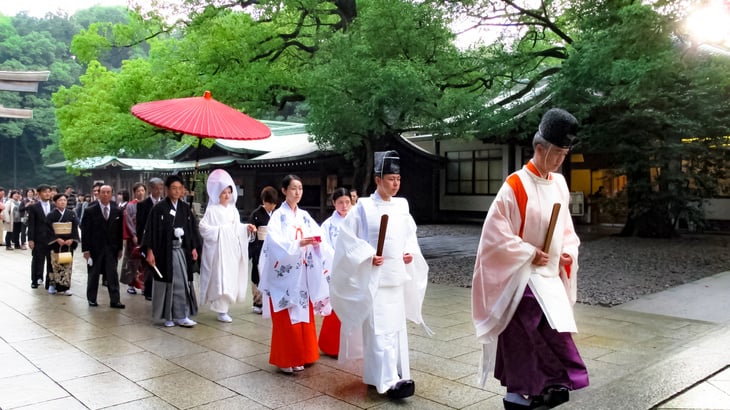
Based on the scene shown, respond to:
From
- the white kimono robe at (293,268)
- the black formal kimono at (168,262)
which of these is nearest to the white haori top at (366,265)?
the white kimono robe at (293,268)

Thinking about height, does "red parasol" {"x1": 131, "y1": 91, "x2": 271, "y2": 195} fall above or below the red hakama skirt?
above

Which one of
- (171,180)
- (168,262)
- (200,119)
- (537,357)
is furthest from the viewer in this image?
(171,180)

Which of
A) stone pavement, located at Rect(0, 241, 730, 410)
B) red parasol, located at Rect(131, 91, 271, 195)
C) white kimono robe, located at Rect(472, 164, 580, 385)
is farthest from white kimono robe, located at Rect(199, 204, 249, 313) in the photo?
white kimono robe, located at Rect(472, 164, 580, 385)

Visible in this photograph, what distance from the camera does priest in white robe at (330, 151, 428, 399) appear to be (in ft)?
13.2

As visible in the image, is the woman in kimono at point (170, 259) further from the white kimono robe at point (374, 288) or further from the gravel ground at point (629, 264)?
the gravel ground at point (629, 264)

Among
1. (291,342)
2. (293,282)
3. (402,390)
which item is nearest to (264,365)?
(291,342)

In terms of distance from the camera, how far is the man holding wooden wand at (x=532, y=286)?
11.3 feet

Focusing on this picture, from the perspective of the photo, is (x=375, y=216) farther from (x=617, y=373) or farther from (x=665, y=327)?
(x=665, y=327)

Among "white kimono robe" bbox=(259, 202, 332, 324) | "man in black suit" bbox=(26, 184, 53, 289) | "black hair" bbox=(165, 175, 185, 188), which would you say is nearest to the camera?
"white kimono robe" bbox=(259, 202, 332, 324)

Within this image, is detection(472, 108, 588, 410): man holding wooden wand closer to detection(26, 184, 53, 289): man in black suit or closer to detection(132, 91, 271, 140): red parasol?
detection(132, 91, 271, 140): red parasol

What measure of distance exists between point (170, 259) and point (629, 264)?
8.97m

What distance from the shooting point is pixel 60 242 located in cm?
844

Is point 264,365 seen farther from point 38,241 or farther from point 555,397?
point 38,241

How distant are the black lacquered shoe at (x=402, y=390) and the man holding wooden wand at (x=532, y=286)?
0.67m
